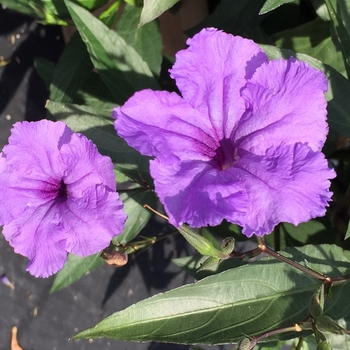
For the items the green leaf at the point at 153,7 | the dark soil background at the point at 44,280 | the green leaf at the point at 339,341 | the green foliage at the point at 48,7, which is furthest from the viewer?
the dark soil background at the point at 44,280

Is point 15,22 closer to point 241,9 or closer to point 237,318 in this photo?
point 241,9

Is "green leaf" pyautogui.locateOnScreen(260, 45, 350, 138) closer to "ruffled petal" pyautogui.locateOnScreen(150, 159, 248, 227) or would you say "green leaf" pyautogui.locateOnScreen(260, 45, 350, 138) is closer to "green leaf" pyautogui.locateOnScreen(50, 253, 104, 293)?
"ruffled petal" pyautogui.locateOnScreen(150, 159, 248, 227)

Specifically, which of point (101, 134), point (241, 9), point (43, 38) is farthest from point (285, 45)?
point (43, 38)

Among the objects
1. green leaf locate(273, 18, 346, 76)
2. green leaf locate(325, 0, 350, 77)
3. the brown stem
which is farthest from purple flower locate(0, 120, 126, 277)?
green leaf locate(273, 18, 346, 76)

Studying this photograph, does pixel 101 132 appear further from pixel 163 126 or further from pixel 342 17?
pixel 342 17

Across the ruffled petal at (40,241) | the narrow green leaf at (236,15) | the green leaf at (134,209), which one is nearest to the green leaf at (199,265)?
the green leaf at (134,209)

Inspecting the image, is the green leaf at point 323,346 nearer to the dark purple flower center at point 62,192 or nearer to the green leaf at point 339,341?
the green leaf at point 339,341

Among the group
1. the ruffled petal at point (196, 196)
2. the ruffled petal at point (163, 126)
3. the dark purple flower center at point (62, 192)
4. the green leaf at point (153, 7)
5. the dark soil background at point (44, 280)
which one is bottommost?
the dark soil background at point (44, 280)
